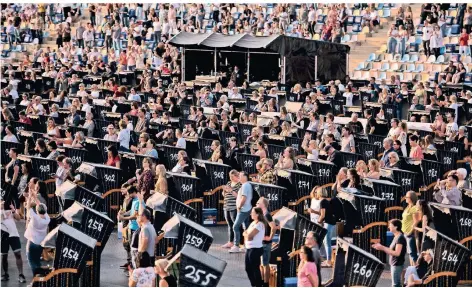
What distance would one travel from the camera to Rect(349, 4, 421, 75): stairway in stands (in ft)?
151

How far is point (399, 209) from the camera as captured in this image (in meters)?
20.7

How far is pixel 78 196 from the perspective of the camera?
2019cm

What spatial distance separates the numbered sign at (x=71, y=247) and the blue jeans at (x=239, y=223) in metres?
3.99

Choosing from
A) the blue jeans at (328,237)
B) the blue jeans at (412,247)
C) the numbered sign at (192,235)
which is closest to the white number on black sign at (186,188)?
the blue jeans at (328,237)

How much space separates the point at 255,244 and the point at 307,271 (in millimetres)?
2037

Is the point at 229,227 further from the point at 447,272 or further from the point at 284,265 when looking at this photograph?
the point at 447,272

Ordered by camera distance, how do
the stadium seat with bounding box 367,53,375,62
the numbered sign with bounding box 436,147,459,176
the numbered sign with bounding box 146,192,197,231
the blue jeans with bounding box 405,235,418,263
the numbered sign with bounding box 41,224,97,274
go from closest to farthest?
the numbered sign with bounding box 41,224,97,274 → the blue jeans with bounding box 405,235,418,263 → the numbered sign with bounding box 146,192,197,231 → the numbered sign with bounding box 436,147,459,176 → the stadium seat with bounding box 367,53,375,62

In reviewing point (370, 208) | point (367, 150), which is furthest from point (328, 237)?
point (367, 150)

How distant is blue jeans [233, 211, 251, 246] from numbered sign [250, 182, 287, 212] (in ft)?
2.06

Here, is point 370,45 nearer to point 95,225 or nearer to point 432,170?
point 432,170

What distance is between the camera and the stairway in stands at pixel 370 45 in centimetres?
4594

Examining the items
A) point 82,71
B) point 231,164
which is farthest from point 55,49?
point 231,164

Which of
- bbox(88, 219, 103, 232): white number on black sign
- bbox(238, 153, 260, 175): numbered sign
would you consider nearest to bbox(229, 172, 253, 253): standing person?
bbox(88, 219, 103, 232): white number on black sign

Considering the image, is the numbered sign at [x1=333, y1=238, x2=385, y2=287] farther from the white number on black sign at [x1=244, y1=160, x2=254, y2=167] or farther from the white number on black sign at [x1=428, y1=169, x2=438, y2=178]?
the white number on black sign at [x1=244, y1=160, x2=254, y2=167]
